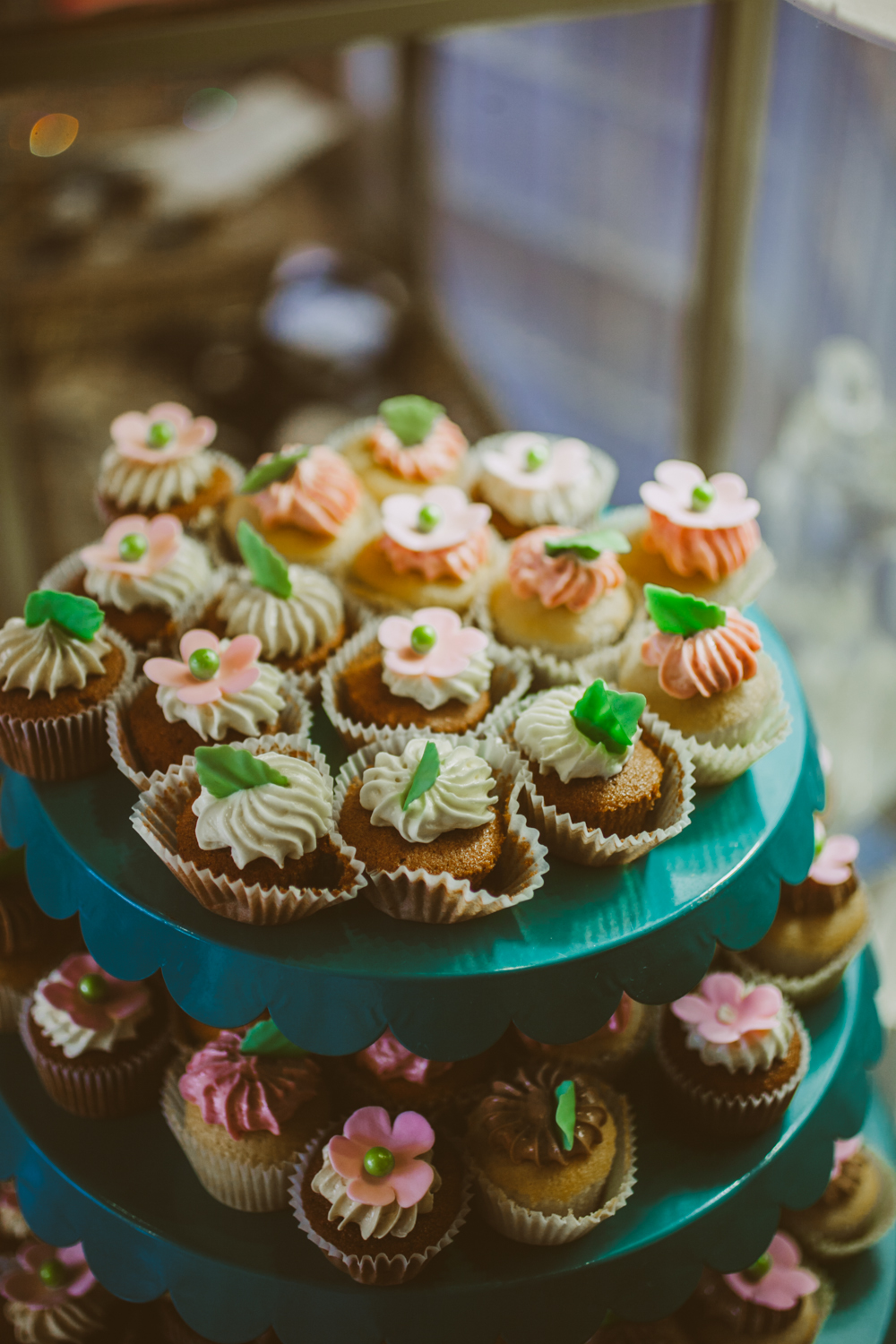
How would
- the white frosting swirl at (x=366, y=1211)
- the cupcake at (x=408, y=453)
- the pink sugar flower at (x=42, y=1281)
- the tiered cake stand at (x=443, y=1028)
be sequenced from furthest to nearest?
the cupcake at (x=408, y=453) → the pink sugar flower at (x=42, y=1281) → the white frosting swirl at (x=366, y=1211) → the tiered cake stand at (x=443, y=1028)

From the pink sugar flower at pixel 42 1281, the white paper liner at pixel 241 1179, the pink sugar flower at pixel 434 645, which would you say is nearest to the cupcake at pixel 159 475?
the pink sugar flower at pixel 434 645

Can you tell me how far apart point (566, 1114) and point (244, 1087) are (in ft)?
1.39

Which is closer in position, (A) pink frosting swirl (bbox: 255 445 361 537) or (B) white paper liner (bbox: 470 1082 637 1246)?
(B) white paper liner (bbox: 470 1082 637 1246)

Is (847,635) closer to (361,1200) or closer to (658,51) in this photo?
(658,51)

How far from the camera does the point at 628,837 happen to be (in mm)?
1479

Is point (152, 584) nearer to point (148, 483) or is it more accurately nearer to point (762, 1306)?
point (148, 483)

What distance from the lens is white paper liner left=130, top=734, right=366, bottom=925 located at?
134 cm

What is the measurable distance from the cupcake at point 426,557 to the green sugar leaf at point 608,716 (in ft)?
1.20

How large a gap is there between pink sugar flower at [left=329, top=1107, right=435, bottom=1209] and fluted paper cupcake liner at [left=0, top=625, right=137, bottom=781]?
57 cm

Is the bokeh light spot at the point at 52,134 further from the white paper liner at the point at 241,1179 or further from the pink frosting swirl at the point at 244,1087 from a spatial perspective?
the white paper liner at the point at 241,1179

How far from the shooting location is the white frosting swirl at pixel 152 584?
171 cm

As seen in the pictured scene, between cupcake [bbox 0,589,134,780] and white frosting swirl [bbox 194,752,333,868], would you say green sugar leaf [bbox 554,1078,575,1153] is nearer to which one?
white frosting swirl [bbox 194,752,333,868]

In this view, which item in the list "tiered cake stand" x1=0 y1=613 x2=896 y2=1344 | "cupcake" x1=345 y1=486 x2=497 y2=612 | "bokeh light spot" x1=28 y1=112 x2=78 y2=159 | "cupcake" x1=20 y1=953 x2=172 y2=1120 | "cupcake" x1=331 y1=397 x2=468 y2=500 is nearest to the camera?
"tiered cake stand" x1=0 y1=613 x2=896 y2=1344

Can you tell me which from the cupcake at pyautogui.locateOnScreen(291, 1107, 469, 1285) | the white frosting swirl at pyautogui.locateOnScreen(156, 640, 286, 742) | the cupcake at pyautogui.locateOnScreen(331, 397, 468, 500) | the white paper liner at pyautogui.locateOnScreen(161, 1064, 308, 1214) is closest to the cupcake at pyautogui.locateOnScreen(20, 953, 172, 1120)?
the white paper liner at pyautogui.locateOnScreen(161, 1064, 308, 1214)
